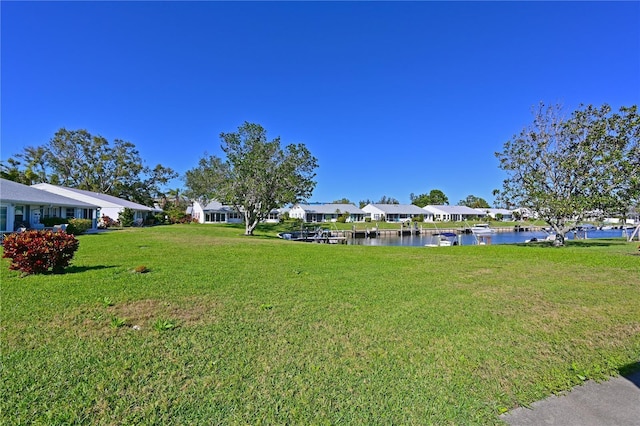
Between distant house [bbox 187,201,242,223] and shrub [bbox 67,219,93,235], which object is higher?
distant house [bbox 187,201,242,223]

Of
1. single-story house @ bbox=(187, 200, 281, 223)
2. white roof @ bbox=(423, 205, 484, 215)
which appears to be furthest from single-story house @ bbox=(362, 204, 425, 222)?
single-story house @ bbox=(187, 200, 281, 223)

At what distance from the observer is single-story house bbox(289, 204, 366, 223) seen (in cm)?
7275

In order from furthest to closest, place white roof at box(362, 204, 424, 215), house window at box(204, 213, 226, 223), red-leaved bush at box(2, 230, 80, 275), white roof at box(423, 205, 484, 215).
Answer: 1. white roof at box(423, 205, 484, 215)
2. white roof at box(362, 204, 424, 215)
3. house window at box(204, 213, 226, 223)
4. red-leaved bush at box(2, 230, 80, 275)

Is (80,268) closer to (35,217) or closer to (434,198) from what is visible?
(35,217)

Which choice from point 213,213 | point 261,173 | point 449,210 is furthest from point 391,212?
point 261,173

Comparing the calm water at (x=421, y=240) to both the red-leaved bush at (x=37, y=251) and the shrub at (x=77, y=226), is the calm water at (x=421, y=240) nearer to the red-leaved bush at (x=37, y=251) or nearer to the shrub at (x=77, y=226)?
the shrub at (x=77, y=226)

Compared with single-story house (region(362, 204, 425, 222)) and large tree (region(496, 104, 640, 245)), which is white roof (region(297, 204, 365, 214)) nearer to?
single-story house (region(362, 204, 425, 222))

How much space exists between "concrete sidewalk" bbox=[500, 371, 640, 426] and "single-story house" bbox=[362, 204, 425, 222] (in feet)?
235

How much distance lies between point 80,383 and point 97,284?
4.57 metres

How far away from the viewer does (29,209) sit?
2227 cm

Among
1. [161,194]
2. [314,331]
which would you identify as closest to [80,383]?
[314,331]

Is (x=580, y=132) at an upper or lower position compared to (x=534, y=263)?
upper

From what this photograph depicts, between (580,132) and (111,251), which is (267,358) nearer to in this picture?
(111,251)

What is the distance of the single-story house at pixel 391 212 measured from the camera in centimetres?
7538
